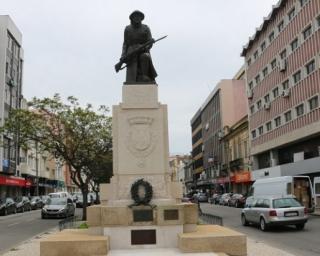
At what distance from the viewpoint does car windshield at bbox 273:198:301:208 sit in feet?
70.8

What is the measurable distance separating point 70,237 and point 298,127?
33.3m

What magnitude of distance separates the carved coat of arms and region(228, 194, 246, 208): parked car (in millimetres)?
34793

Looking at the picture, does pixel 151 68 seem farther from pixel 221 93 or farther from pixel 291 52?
pixel 221 93

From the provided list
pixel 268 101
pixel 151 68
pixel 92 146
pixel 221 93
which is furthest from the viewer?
pixel 221 93

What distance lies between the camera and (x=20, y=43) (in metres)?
64.7

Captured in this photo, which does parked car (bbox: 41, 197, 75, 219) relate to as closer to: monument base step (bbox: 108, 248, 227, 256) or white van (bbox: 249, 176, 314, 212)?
white van (bbox: 249, 176, 314, 212)

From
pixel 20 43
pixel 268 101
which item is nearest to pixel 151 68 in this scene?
pixel 268 101

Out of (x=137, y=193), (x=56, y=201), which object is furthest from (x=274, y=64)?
(x=137, y=193)

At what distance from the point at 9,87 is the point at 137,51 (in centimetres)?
4825

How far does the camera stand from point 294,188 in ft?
101

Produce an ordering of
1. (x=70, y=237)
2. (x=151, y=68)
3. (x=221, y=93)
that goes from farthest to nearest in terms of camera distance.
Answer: (x=221, y=93) → (x=151, y=68) → (x=70, y=237)

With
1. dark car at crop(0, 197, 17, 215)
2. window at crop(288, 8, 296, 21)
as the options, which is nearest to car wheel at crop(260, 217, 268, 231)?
dark car at crop(0, 197, 17, 215)

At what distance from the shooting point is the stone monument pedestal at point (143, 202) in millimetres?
11016

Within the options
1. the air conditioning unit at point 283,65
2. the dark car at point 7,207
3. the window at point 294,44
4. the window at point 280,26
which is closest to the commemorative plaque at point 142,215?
the dark car at point 7,207
